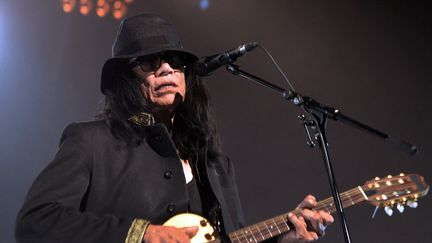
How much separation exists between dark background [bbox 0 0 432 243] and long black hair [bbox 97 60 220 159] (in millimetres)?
711

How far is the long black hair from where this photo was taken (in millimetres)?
2236

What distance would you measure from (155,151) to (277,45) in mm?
1628

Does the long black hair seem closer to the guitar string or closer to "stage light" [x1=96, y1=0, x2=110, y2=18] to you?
the guitar string

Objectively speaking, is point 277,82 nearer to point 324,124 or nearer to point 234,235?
point 234,235

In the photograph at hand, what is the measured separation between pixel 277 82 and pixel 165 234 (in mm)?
1858

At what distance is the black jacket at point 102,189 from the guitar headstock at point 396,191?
679 mm

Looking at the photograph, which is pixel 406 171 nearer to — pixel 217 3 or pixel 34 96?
pixel 217 3

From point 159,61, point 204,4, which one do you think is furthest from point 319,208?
point 204,4

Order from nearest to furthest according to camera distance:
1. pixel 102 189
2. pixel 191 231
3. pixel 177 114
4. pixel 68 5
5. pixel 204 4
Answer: pixel 191 231 < pixel 102 189 < pixel 177 114 < pixel 68 5 < pixel 204 4

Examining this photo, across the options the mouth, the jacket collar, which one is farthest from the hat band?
the jacket collar

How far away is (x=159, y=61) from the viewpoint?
2297mm

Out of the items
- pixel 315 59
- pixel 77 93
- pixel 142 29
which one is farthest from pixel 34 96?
pixel 315 59

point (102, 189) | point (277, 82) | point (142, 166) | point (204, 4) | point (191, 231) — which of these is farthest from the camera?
point (204, 4)

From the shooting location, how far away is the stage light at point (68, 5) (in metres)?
3.25
